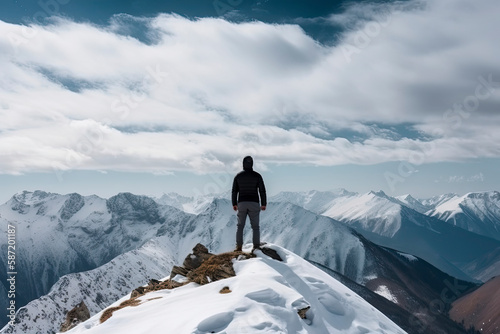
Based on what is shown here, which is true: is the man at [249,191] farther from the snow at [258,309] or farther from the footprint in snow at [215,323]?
the footprint in snow at [215,323]

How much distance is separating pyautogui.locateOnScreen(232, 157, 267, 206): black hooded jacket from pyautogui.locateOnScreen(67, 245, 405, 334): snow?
3.18 meters

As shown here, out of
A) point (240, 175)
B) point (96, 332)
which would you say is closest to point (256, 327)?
point (96, 332)

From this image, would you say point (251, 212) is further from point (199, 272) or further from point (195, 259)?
point (195, 259)

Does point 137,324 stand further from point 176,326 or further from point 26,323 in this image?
point 26,323

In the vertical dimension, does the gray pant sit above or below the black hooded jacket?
below

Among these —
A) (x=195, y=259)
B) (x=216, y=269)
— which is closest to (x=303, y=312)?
(x=216, y=269)

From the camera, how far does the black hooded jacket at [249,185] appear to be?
65.9 feet

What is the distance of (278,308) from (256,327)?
172 cm

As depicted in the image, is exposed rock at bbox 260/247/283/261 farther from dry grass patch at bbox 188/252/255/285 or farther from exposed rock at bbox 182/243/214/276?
exposed rock at bbox 182/243/214/276

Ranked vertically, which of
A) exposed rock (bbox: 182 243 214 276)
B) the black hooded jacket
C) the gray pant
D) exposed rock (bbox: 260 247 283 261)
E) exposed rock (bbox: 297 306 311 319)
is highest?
the black hooded jacket

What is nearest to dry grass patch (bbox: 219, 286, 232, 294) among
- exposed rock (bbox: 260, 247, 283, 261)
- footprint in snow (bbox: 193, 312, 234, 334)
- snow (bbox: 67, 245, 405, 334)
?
snow (bbox: 67, 245, 405, 334)

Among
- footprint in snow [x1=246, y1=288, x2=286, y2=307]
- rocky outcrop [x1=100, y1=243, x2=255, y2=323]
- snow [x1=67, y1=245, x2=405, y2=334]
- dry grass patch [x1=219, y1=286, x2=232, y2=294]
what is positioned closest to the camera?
snow [x1=67, y1=245, x2=405, y2=334]

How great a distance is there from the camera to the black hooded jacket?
20.1 metres

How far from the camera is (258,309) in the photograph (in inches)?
520
